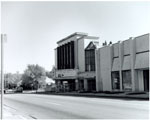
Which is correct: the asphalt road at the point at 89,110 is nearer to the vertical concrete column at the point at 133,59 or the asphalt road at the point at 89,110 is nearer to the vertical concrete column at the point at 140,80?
the vertical concrete column at the point at 133,59

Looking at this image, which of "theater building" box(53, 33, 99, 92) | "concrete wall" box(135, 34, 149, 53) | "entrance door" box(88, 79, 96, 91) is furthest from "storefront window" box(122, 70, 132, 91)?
"entrance door" box(88, 79, 96, 91)

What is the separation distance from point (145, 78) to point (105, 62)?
905 centimetres

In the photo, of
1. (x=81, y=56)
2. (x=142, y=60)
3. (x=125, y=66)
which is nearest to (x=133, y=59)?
(x=142, y=60)

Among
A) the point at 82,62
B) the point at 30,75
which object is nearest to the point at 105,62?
the point at 82,62

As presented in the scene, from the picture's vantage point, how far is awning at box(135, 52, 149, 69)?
34213mm

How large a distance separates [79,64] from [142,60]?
A: 26.2 meters

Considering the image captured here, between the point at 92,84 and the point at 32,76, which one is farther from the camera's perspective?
the point at 32,76

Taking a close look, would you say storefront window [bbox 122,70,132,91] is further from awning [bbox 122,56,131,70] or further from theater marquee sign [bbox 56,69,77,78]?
theater marquee sign [bbox 56,69,77,78]

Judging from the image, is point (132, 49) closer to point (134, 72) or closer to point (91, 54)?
point (134, 72)

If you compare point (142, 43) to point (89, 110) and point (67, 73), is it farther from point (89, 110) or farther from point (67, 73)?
point (67, 73)

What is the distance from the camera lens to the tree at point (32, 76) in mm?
A: 90969

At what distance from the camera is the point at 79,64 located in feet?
197

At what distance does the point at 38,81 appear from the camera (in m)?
88.8

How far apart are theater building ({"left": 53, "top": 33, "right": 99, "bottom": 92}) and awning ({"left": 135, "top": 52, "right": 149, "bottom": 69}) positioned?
17.7 meters
